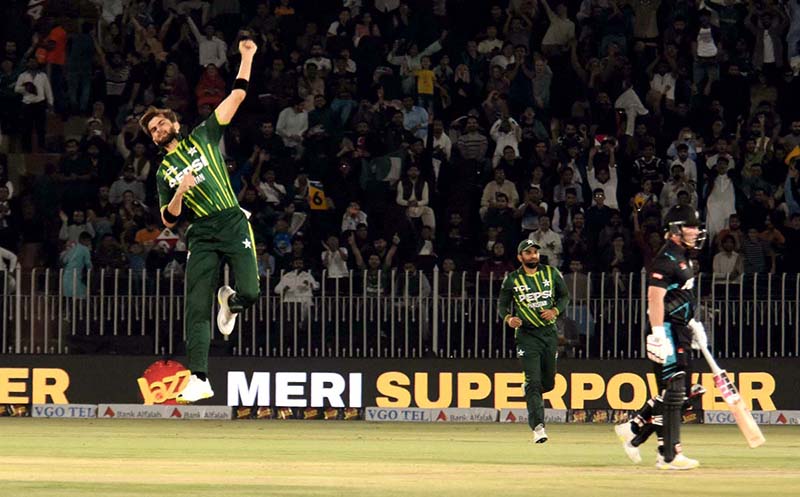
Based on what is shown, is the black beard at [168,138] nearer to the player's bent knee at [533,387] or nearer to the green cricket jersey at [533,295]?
the green cricket jersey at [533,295]

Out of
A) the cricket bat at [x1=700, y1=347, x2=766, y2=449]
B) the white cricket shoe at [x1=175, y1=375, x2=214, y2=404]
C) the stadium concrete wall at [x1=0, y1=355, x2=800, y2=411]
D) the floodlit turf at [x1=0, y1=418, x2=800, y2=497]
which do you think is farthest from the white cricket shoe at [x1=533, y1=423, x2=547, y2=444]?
the white cricket shoe at [x1=175, y1=375, x2=214, y2=404]

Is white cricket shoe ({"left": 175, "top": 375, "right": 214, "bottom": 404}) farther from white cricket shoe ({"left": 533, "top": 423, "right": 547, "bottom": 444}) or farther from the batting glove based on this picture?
white cricket shoe ({"left": 533, "top": 423, "right": 547, "bottom": 444})

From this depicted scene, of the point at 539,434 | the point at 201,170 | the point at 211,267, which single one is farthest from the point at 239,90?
the point at 539,434

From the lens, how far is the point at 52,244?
25469mm

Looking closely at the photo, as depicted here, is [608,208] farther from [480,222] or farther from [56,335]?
[56,335]

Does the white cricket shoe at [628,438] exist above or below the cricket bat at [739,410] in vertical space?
below

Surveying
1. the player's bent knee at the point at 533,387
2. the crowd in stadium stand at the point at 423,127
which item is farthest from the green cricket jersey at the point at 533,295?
the crowd in stadium stand at the point at 423,127

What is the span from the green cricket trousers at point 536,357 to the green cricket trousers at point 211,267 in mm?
6315

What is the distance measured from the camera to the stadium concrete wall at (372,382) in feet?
76.9

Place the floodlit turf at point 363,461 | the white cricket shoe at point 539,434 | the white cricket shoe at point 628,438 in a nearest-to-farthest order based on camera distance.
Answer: the floodlit turf at point 363,461 → the white cricket shoe at point 628,438 → the white cricket shoe at point 539,434

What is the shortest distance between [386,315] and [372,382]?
1.04 m

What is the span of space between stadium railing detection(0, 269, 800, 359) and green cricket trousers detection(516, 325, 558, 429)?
12.4 ft

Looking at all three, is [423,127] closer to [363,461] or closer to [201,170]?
[363,461]

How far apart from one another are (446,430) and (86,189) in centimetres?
751
